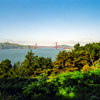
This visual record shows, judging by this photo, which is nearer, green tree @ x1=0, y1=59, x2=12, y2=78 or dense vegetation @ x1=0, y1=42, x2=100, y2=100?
dense vegetation @ x1=0, y1=42, x2=100, y2=100

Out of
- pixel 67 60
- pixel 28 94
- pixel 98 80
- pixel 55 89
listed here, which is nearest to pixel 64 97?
pixel 55 89

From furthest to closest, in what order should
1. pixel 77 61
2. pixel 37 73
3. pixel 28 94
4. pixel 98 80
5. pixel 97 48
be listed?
pixel 97 48
pixel 37 73
pixel 77 61
pixel 98 80
pixel 28 94

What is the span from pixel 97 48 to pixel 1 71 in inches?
1129

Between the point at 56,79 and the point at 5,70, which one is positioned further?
the point at 5,70

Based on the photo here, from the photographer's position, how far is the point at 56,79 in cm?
790

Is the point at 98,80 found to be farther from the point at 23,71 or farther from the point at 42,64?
the point at 23,71

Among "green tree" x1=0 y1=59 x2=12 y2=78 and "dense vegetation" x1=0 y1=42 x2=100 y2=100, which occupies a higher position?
"dense vegetation" x1=0 y1=42 x2=100 y2=100

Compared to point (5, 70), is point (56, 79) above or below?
above

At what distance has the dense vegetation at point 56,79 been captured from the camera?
545 cm

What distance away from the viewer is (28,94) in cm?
→ 541

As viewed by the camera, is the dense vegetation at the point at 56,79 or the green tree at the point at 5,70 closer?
the dense vegetation at the point at 56,79

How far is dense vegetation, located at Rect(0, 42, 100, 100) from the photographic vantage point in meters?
5.45

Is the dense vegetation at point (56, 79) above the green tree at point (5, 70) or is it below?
above

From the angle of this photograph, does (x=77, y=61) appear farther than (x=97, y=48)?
No
